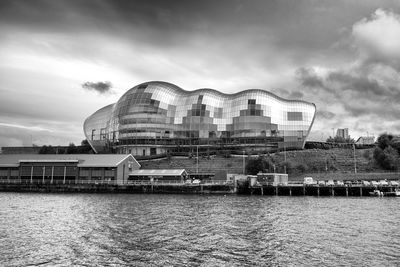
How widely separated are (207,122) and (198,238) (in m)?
108

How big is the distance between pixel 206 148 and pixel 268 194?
58.2m

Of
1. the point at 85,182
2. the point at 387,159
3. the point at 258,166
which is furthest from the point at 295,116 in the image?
the point at 85,182

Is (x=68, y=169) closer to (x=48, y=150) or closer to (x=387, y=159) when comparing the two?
(x=48, y=150)

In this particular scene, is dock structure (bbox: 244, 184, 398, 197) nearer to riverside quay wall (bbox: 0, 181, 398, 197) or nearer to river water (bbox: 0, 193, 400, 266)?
riverside quay wall (bbox: 0, 181, 398, 197)

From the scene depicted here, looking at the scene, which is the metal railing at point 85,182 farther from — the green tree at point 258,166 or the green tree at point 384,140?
the green tree at point 384,140

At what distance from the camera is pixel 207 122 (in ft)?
456

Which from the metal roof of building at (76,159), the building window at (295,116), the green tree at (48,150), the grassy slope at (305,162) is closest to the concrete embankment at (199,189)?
the metal roof of building at (76,159)

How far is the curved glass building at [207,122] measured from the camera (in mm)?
135750

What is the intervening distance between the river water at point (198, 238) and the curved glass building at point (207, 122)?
3426 inches

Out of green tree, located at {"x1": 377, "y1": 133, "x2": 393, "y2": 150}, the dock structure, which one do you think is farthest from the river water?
green tree, located at {"x1": 377, "y1": 133, "x2": 393, "y2": 150}

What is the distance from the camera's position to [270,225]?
3838 cm

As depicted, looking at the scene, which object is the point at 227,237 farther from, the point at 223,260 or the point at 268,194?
the point at 268,194

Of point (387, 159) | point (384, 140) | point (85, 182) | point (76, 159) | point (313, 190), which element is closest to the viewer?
point (313, 190)

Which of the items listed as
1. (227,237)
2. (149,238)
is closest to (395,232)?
(227,237)
